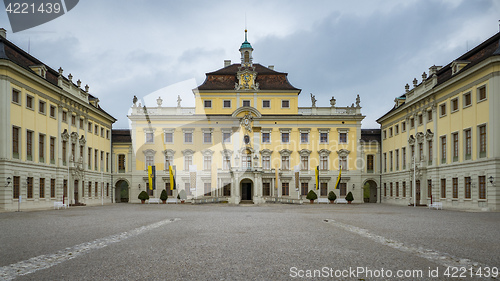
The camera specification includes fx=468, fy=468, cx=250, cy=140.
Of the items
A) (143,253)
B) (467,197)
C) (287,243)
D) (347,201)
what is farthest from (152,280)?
(347,201)

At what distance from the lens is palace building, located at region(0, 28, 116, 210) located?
1291 inches

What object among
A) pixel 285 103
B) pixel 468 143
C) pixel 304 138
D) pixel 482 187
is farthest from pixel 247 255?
pixel 285 103

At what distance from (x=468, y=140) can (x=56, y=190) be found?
114 feet

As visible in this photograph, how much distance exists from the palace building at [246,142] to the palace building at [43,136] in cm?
802

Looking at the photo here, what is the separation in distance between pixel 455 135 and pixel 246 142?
27845mm

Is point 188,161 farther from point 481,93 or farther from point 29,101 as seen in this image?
point 481,93

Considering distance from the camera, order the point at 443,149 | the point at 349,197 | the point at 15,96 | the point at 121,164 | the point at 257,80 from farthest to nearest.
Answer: the point at 257,80, the point at 121,164, the point at 349,197, the point at 443,149, the point at 15,96

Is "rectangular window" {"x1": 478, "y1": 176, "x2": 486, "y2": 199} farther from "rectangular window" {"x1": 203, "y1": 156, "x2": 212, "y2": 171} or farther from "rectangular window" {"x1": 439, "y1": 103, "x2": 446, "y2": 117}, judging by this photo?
"rectangular window" {"x1": 203, "y1": 156, "x2": 212, "y2": 171}

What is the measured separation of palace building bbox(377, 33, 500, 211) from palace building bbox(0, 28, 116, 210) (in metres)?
32.7

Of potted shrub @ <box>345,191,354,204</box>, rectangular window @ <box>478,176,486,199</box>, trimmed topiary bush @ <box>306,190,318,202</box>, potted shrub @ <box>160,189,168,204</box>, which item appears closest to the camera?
rectangular window @ <box>478,176,486,199</box>

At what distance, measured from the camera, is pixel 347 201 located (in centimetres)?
5788

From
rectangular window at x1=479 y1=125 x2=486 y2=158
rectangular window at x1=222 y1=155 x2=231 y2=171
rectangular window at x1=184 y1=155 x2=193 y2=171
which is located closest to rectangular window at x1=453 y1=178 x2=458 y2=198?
rectangular window at x1=479 y1=125 x2=486 y2=158

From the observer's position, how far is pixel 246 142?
60.2 meters

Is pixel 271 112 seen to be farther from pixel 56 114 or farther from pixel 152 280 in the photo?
pixel 152 280
